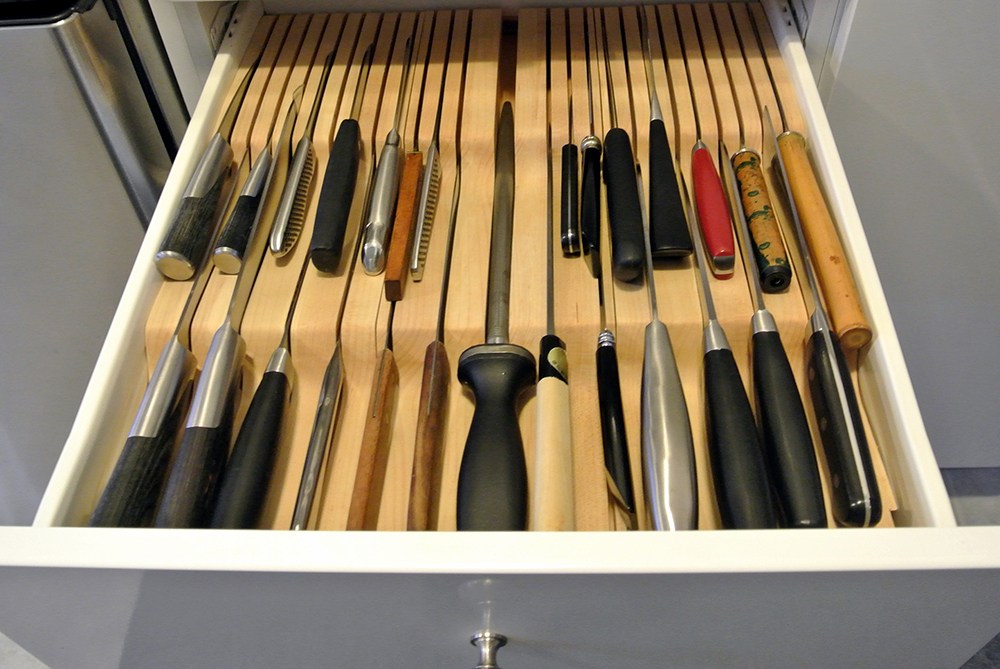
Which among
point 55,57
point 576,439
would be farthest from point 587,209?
point 55,57

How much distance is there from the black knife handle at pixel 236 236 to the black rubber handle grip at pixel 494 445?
0.18 m

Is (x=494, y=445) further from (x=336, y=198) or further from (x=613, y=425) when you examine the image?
(x=336, y=198)

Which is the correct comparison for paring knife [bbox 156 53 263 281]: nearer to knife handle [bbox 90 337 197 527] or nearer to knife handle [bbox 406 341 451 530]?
knife handle [bbox 90 337 197 527]

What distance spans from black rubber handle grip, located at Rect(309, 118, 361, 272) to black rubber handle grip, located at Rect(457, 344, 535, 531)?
12 cm

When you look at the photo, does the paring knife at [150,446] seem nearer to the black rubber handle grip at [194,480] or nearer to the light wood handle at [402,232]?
the black rubber handle grip at [194,480]

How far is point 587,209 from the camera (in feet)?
1.60

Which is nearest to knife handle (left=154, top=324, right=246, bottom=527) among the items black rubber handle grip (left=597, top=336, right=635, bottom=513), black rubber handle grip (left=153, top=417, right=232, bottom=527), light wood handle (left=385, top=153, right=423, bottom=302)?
black rubber handle grip (left=153, top=417, right=232, bottom=527)

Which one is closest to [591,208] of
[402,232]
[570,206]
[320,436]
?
[570,206]

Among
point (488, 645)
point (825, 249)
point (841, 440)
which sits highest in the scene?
point (825, 249)

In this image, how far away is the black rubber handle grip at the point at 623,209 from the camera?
1.50 ft

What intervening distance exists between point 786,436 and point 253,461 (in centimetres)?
29

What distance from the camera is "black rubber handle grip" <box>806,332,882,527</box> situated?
1.18 ft

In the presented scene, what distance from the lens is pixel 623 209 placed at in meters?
0.48

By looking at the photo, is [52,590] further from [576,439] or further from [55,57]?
[55,57]
